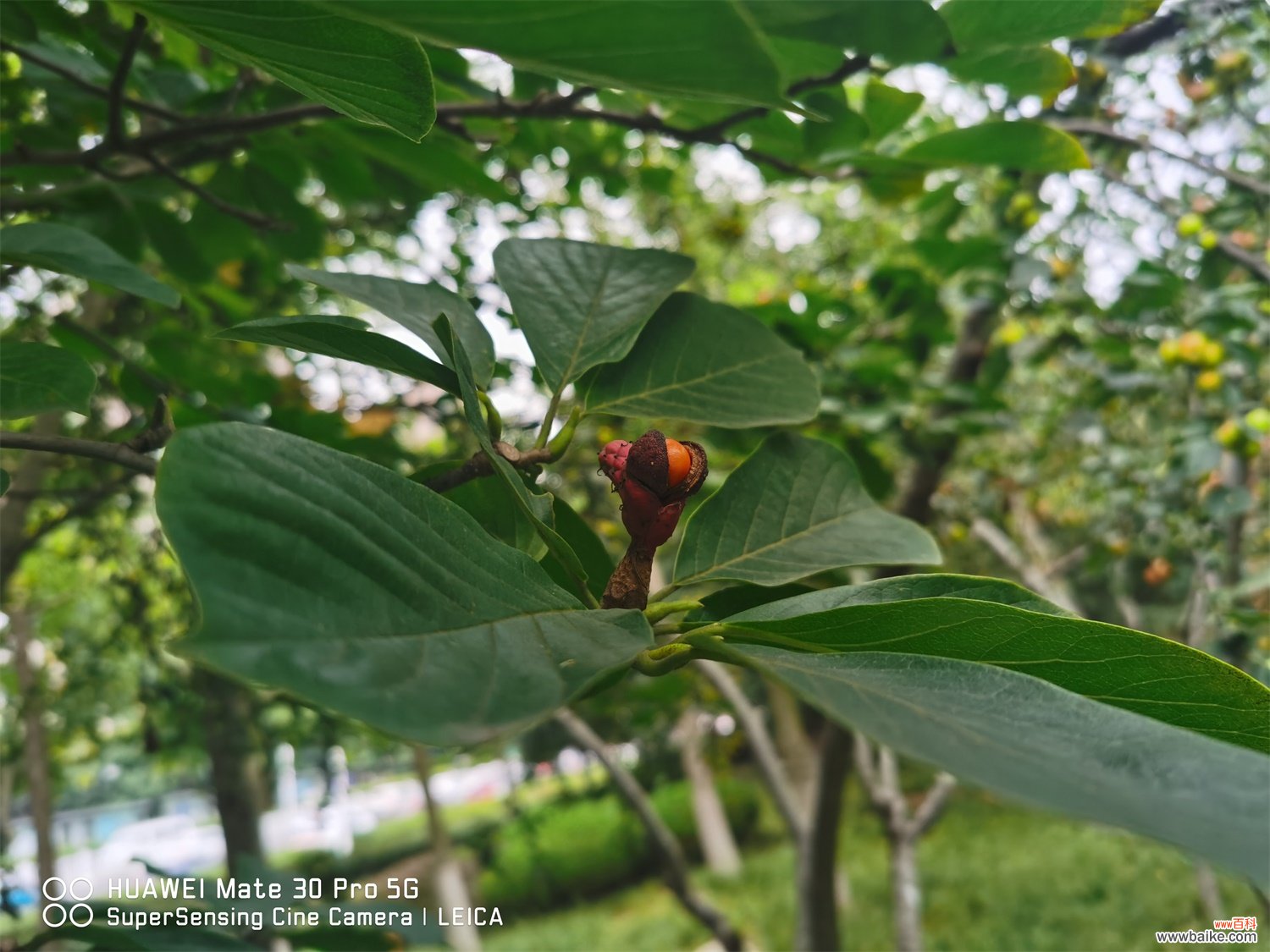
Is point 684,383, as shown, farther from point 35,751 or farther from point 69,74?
point 35,751

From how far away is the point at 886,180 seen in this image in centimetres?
83

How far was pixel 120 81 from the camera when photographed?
0.60 meters

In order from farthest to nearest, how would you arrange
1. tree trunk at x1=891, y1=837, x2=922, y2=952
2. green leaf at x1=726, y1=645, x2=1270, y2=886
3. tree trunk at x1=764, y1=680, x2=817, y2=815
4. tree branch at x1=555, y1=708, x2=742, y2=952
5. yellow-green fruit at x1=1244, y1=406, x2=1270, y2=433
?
tree trunk at x1=764, y1=680, x2=817, y2=815
tree trunk at x1=891, y1=837, x2=922, y2=952
tree branch at x1=555, y1=708, x2=742, y2=952
yellow-green fruit at x1=1244, y1=406, x2=1270, y2=433
green leaf at x1=726, y1=645, x2=1270, y2=886

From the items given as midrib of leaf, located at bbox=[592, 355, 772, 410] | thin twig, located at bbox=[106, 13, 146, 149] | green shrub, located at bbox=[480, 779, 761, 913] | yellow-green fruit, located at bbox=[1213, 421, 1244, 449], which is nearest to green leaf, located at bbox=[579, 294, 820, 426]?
midrib of leaf, located at bbox=[592, 355, 772, 410]

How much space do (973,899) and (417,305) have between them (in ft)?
18.7

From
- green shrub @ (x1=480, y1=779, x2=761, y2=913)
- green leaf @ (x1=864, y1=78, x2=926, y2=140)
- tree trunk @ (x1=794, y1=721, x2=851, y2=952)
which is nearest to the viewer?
green leaf @ (x1=864, y1=78, x2=926, y2=140)

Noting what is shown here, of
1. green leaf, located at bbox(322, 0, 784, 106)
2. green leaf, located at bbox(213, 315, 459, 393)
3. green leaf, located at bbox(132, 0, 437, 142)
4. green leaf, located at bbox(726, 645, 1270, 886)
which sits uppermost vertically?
green leaf, located at bbox(132, 0, 437, 142)

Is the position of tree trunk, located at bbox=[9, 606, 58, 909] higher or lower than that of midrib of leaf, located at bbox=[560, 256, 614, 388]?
higher

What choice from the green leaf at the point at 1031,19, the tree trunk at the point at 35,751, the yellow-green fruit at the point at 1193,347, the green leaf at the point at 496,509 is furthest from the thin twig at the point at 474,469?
the tree trunk at the point at 35,751

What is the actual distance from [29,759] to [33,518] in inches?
28.1

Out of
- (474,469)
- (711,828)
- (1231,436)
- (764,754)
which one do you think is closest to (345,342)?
(474,469)

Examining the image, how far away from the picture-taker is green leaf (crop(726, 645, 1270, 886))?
0.18m

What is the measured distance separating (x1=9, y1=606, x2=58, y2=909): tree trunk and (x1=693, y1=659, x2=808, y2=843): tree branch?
1.66m

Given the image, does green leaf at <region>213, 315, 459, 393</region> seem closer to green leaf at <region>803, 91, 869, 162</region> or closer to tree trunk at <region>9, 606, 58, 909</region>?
green leaf at <region>803, 91, 869, 162</region>
